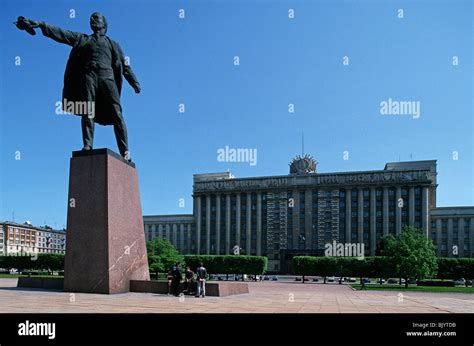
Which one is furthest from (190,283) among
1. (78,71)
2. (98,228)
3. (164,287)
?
(78,71)

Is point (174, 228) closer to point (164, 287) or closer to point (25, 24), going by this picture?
point (164, 287)

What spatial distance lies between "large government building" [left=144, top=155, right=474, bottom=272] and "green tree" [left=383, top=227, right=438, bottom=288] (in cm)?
5421

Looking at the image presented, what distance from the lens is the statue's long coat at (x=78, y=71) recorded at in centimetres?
1769

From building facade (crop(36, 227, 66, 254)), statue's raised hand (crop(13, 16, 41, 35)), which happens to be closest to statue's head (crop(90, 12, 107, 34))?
statue's raised hand (crop(13, 16, 41, 35))

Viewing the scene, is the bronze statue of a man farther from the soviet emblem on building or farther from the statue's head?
the soviet emblem on building

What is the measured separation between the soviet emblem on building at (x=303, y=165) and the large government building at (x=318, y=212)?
0.25 m

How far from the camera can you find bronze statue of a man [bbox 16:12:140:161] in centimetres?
1800

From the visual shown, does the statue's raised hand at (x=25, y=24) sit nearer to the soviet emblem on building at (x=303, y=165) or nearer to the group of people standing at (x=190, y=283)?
the group of people standing at (x=190, y=283)

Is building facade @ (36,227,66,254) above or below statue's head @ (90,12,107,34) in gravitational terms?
below

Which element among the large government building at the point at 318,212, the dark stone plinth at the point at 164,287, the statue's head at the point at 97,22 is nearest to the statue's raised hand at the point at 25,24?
the statue's head at the point at 97,22

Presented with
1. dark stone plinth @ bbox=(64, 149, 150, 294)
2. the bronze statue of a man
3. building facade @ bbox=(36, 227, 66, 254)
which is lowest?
building facade @ bbox=(36, 227, 66, 254)
